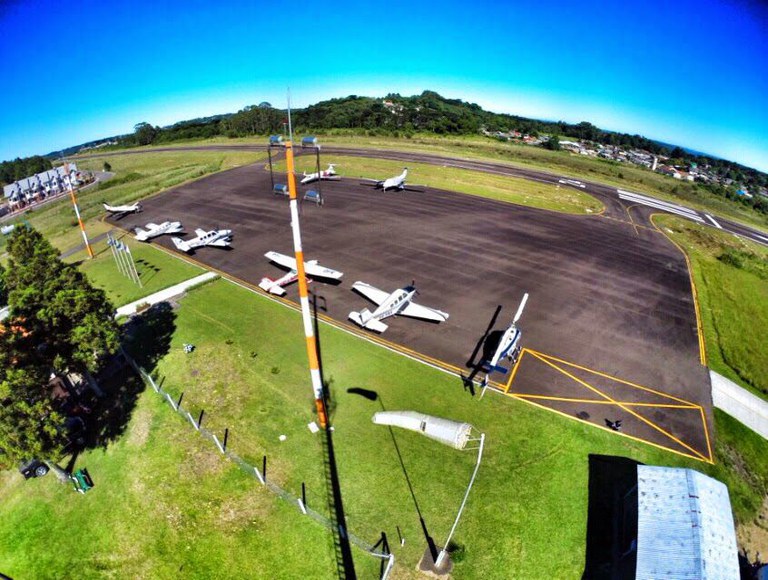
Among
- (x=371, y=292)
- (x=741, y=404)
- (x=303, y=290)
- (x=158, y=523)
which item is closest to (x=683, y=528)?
(x=741, y=404)

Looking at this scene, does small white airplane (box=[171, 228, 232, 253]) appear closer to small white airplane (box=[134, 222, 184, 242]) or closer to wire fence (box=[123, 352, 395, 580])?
small white airplane (box=[134, 222, 184, 242])

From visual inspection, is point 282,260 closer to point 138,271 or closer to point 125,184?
point 138,271

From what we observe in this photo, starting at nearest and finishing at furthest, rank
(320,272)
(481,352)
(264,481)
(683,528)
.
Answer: (683,528) < (264,481) < (481,352) < (320,272)

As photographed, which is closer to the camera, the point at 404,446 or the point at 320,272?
the point at 404,446

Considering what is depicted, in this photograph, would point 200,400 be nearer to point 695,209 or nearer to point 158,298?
point 158,298

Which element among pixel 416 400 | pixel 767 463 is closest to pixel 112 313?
pixel 416 400

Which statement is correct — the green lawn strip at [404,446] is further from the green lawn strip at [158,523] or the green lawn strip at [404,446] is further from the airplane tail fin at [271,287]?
the airplane tail fin at [271,287]
